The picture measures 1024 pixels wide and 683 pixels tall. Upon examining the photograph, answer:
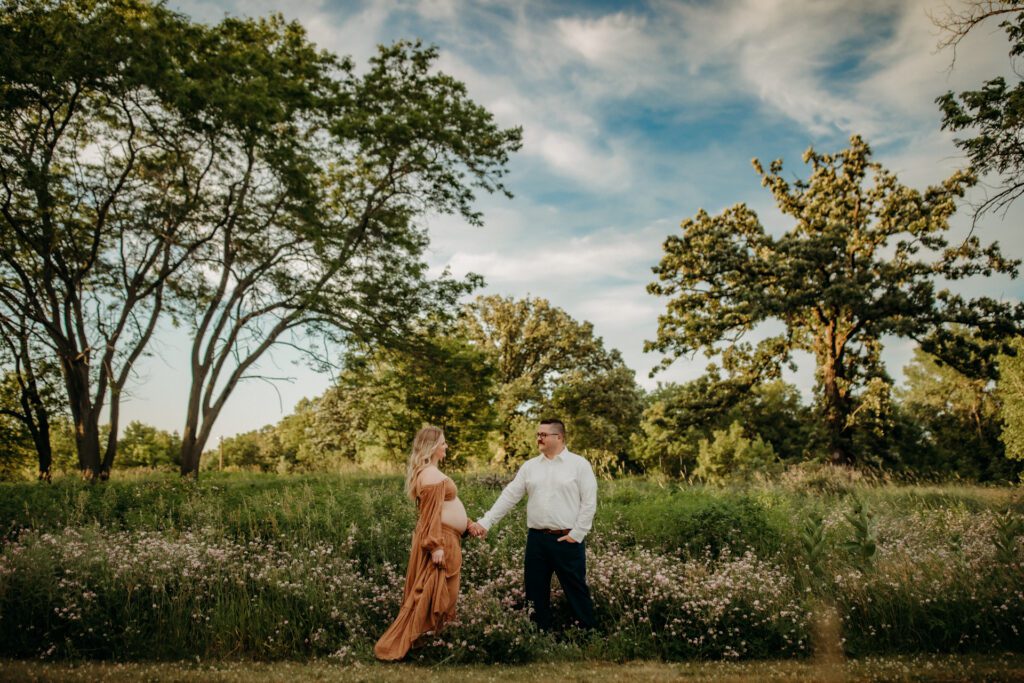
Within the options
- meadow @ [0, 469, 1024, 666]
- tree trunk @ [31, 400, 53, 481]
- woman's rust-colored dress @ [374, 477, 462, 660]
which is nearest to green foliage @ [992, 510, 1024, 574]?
meadow @ [0, 469, 1024, 666]

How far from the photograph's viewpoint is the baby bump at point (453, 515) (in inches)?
206

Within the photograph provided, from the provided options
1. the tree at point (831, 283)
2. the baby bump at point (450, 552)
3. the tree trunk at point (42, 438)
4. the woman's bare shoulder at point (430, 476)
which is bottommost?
the baby bump at point (450, 552)

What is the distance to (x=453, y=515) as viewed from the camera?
528 centimetres

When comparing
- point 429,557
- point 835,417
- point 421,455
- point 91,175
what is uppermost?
point 91,175

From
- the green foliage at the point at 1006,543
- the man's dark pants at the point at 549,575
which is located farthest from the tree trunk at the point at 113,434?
the green foliage at the point at 1006,543

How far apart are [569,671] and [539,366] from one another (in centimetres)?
3335

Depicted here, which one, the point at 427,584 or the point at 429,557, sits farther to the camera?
the point at 429,557

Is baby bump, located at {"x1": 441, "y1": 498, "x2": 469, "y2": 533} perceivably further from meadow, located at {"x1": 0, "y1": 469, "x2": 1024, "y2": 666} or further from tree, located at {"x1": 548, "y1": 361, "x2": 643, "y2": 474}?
tree, located at {"x1": 548, "y1": 361, "x2": 643, "y2": 474}

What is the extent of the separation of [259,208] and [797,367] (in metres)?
21.1

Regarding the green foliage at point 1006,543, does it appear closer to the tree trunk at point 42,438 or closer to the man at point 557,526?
the man at point 557,526

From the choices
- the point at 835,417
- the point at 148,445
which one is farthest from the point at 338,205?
the point at 148,445

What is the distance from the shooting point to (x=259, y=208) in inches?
624

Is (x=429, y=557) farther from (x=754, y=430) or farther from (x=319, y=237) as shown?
(x=754, y=430)

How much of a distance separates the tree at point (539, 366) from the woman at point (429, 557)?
29.5 metres
